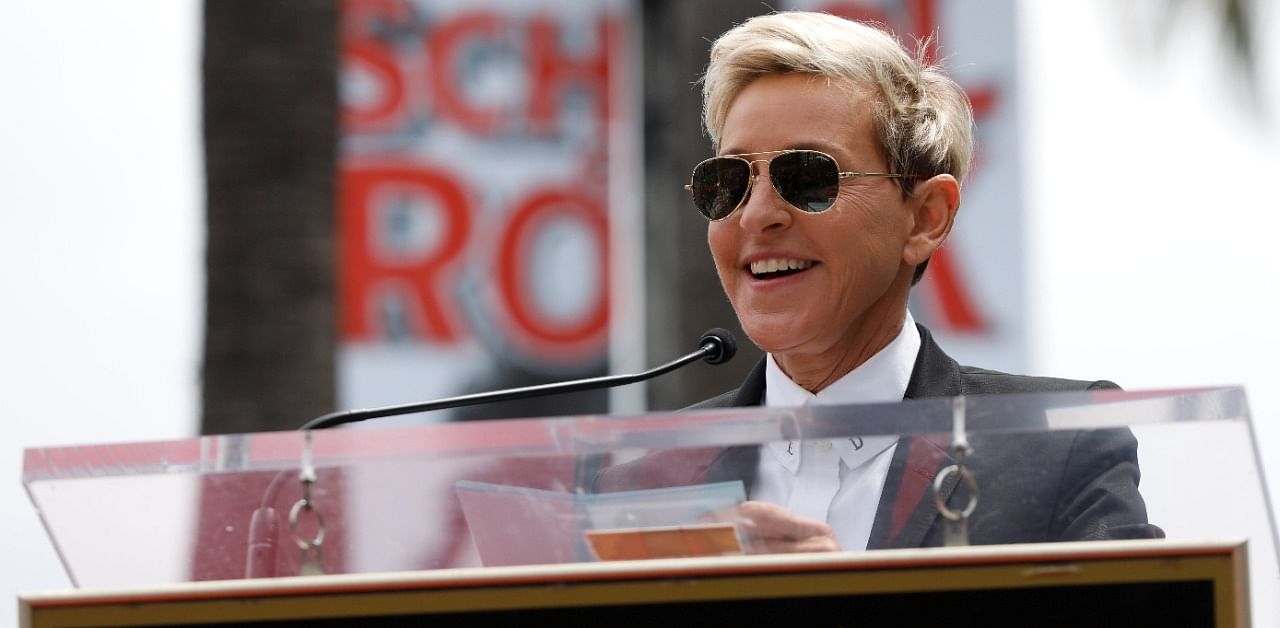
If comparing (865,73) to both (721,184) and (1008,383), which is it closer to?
(721,184)

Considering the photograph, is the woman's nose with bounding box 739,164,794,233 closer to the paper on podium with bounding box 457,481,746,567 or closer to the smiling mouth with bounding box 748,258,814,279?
the smiling mouth with bounding box 748,258,814,279

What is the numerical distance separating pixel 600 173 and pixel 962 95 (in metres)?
8.48

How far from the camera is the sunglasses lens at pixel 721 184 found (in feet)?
10.3

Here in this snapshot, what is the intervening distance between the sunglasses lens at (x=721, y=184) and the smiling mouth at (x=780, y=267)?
10 cm

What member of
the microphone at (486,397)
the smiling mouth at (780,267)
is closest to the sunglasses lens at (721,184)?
the smiling mouth at (780,267)

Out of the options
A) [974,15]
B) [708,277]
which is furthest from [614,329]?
[708,277]

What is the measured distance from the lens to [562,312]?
1182 centimetres

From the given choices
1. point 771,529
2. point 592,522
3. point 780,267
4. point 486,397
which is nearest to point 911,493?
point 771,529

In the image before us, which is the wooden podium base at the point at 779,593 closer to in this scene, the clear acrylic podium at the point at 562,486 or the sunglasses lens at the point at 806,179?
the clear acrylic podium at the point at 562,486

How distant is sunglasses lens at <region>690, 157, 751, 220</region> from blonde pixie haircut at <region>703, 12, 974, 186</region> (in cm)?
16

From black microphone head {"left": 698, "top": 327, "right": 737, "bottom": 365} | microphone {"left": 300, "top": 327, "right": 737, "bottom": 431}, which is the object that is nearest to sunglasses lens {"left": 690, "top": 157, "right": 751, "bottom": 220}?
black microphone head {"left": 698, "top": 327, "right": 737, "bottom": 365}

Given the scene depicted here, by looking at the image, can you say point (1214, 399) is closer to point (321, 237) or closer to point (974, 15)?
point (321, 237)

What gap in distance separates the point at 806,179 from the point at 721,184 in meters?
0.15

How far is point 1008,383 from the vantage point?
317 centimetres
